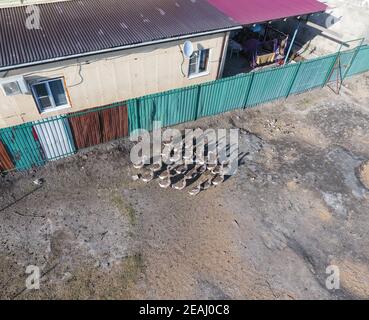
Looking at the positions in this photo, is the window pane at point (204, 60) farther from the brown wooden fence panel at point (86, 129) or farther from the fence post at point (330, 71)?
the fence post at point (330, 71)

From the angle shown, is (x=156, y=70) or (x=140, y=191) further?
(x=156, y=70)

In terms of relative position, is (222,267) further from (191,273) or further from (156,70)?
(156,70)

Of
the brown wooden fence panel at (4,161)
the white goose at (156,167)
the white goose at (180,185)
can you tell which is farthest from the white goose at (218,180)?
the brown wooden fence panel at (4,161)

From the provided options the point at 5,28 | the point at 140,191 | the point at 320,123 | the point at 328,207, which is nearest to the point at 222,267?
the point at 140,191

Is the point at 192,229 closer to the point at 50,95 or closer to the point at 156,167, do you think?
the point at 156,167

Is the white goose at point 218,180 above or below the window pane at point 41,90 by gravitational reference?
below

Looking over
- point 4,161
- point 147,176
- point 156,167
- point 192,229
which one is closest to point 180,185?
point 156,167
